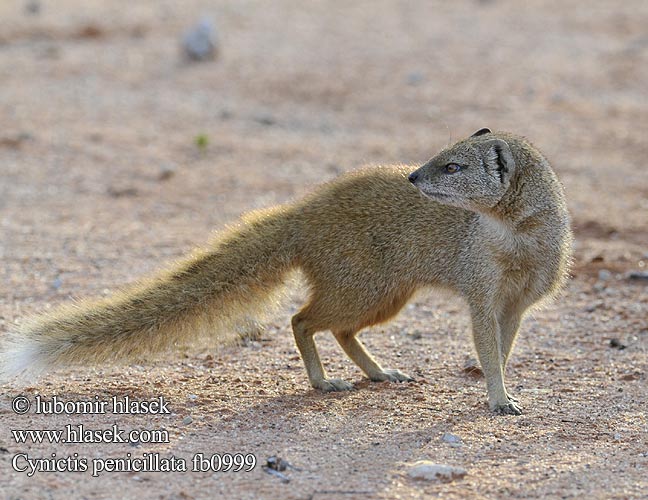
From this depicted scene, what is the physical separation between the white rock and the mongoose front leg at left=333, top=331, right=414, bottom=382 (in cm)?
127

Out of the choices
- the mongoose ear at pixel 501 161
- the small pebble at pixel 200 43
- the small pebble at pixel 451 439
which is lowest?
the small pebble at pixel 451 439

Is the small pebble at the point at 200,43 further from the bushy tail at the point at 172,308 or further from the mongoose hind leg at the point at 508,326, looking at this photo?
the mongoose hind leg at the point at 508,326

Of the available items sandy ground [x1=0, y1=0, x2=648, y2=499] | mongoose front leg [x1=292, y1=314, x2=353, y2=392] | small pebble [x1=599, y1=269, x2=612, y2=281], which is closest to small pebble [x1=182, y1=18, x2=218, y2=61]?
sandy ground [x1=0, y1=0, x2=648, y2=499]

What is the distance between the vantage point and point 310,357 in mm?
4992

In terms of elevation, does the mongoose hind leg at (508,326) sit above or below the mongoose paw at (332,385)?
above

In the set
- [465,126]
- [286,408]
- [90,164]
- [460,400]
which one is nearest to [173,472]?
[286,408]

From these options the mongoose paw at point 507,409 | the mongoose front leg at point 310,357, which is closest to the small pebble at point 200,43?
the mongoose front leg at point 310,357

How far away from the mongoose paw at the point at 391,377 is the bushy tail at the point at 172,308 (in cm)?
68

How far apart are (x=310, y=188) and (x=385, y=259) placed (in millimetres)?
866

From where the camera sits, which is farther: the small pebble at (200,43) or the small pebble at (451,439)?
the small pebble at (200,43)

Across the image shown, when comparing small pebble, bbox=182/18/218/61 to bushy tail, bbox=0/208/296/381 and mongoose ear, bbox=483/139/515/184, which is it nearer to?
bushy tail, bbox=0/208/296/381

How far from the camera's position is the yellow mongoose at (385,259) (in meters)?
4.67

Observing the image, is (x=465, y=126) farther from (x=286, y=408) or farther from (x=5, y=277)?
(x=286, y=408)

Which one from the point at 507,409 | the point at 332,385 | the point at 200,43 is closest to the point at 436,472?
the point at 507,409
